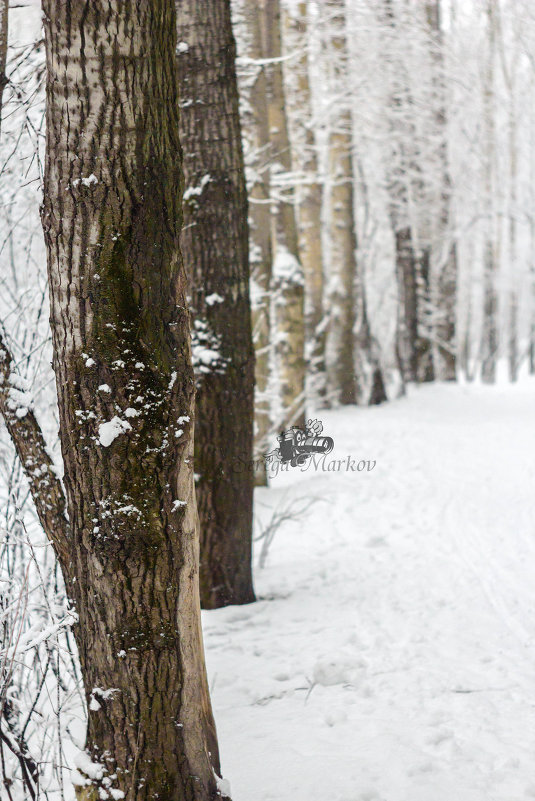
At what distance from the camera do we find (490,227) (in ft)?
73.8

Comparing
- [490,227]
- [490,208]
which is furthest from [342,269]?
[490,227]

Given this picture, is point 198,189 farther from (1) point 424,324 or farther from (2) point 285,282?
(1) point 424,324

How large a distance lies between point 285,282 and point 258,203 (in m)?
1.96

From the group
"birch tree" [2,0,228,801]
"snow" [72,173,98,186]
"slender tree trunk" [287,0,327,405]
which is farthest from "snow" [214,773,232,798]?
"slender tree trunk" [287,0,327,405]

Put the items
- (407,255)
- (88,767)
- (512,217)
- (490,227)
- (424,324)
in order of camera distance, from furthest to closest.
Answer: (490,227)
(424,324)
(512,217)
(407,255)
(88,767)

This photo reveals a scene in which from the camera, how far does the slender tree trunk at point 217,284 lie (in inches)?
175

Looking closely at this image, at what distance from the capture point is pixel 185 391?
2.39 m

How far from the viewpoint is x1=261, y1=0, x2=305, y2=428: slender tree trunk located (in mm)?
9578

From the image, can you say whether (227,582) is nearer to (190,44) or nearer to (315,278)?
(190,44)

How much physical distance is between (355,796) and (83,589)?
4.33 feet

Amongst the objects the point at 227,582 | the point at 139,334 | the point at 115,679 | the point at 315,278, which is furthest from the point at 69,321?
the point at 315,278

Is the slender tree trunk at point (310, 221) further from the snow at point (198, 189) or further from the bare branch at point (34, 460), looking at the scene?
the bare branch at point (34, 460)

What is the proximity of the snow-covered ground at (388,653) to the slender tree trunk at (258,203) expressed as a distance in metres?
1.14

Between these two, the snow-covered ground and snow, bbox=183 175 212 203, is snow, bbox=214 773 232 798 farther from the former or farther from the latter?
snow, bbox=183 175 212 203
